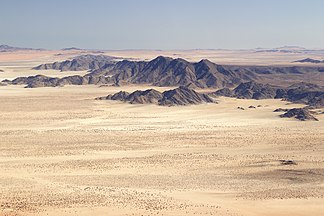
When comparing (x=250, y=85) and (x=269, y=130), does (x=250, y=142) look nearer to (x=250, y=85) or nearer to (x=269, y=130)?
(x=269, y=130)

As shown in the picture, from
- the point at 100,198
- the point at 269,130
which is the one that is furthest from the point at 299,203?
the point at 269,130

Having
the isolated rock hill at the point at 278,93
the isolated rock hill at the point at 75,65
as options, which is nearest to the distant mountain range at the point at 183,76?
the isolated rock hill at the point at 278,93

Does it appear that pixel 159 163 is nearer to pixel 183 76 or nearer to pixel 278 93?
pixel 278 93

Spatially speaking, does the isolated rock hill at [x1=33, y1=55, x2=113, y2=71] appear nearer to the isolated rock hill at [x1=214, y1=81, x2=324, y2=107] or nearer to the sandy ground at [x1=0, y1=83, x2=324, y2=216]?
the isolated rock hill at [x1=214, y1=81, x2=324, y2=107]

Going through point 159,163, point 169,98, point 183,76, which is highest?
point 183,76

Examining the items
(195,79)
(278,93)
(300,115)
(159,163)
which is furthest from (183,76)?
(159,163)

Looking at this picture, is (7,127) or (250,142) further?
(7,127)

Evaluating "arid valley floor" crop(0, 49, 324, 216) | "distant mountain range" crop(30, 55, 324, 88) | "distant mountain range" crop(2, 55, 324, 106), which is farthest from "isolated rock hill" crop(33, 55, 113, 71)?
"arid valley floor" crop(0, 49, 324, 216)
